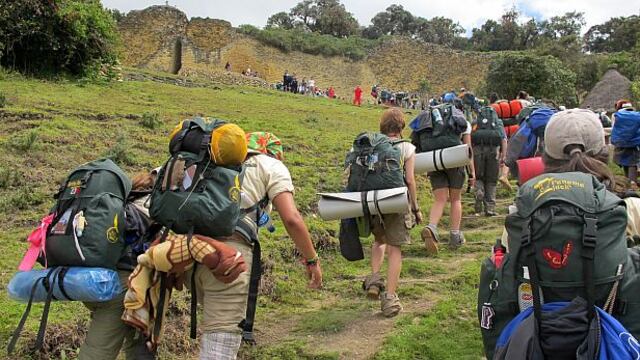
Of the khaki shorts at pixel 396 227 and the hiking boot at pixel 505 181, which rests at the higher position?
the khaki shorts at pixel 396 227

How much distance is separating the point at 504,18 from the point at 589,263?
63.4 meters

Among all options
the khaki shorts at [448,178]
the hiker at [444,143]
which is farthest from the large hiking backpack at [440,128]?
the khaki shorts at [448,178]

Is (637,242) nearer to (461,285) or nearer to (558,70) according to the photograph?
(461,285)

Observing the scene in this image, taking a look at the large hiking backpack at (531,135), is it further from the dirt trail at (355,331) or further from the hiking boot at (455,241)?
the hiking boot at (455,241)

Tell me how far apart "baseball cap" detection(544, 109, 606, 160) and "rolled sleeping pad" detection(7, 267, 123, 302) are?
2.29 m

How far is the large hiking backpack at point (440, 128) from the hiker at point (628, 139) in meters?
2.73

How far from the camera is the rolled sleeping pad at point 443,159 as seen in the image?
22.2ft

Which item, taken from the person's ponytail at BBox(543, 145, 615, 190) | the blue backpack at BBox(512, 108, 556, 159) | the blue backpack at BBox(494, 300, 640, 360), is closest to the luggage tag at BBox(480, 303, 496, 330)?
the blue backpack at BBox(494, 300, 640, 360)

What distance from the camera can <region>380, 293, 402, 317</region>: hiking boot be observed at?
504 cm

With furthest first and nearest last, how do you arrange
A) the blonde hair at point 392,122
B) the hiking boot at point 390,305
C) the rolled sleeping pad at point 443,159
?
the rolled sleeping pad at point 443,159
the blonde hair at point 392,122
the hiking boot at point 390,305

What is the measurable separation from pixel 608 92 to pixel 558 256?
2518 cm

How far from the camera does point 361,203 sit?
488 centimetres

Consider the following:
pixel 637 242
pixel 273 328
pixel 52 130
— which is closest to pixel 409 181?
pixel 273 328

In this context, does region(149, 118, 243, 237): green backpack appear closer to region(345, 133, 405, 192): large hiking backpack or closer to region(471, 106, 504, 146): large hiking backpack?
region(345, 133, 405, 192): large hiking backpack
